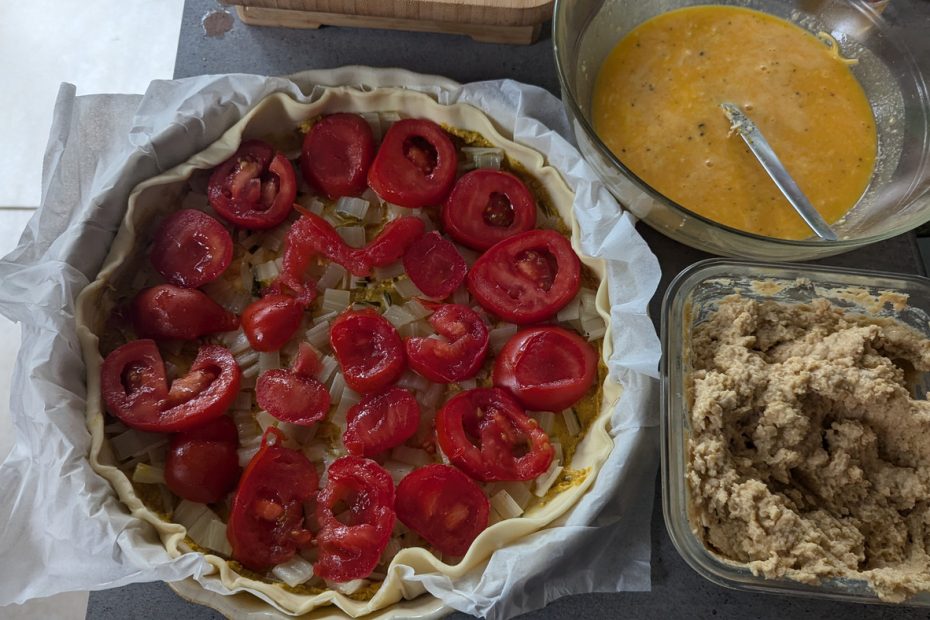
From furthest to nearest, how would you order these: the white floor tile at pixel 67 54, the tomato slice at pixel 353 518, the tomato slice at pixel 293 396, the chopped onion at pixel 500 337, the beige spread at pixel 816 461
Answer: the white floor tile at pixel 67 54 → the chopped onion at pixel 500 337 → the tomato slice at pixel 293 396 → the tomato slice at pixel 353 518 → the beige spread at pixel 816 461

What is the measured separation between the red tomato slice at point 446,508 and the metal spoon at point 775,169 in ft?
2.59

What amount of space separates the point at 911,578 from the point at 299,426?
104 cm

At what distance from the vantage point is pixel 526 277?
1.47 metres

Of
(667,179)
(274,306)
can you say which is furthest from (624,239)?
(274,306)

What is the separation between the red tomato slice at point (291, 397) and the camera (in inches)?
54.5

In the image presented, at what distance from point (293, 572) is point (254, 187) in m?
0.74

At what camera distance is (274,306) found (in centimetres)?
144

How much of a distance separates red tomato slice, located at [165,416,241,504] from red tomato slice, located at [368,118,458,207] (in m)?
0.57

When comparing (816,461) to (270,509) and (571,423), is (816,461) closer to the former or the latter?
(571,423)

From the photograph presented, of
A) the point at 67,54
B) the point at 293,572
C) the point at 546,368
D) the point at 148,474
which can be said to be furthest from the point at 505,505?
the point at 67,54

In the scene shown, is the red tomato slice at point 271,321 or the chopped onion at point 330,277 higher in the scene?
the chopped onion at point 330,277

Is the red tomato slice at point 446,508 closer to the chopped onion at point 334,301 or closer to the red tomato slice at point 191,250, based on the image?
the chopped onion at point 334,301

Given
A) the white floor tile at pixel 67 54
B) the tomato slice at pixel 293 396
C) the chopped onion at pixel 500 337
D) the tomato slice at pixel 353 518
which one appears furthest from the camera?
the white floor tile at pixel 67 54

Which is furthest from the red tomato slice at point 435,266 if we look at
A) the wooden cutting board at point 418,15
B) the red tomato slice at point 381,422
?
the wooden cutting board at point 418,15
